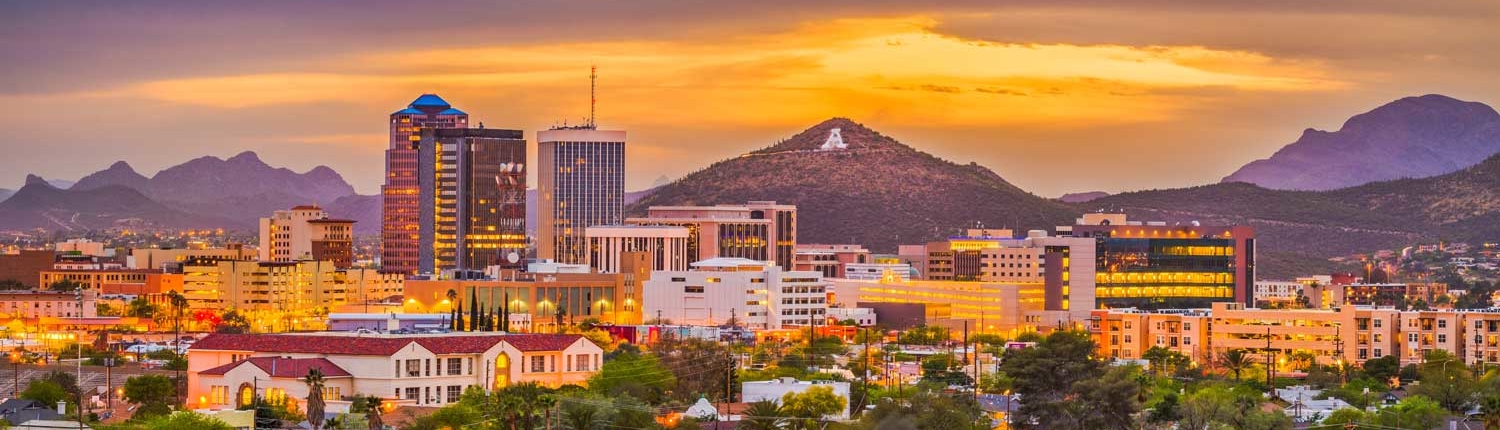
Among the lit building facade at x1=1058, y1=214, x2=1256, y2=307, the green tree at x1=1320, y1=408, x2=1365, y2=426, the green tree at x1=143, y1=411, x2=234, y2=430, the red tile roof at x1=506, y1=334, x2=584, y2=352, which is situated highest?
the lit building facade at x1=1058, y1=214, x2=1256, y2=307

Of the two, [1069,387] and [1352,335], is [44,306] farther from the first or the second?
[1069,387]

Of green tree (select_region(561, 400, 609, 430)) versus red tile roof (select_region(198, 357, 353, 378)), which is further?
red tile roof (select_region(198, 357, 353, 378))

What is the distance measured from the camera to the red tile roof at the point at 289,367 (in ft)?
301

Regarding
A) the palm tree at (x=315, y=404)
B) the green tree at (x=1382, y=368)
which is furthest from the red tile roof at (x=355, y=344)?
the green tree at (x=1382, y=368)

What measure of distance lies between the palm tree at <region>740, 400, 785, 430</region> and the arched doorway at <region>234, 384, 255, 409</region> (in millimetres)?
19814

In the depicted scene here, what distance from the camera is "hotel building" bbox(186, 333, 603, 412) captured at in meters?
92.1

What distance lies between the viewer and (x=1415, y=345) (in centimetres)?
14150

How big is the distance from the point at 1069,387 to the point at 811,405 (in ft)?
35.0

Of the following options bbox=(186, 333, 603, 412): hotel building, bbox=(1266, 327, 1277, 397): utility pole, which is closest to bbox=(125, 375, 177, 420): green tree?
bbox=(186, 333, 603, 412): hotel building

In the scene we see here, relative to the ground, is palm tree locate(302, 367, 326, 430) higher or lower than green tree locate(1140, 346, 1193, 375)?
higher

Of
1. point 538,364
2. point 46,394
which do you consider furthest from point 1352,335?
point 46,394

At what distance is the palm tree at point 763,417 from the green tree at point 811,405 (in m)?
0.86

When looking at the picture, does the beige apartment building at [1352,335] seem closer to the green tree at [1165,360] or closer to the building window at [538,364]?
the green tree at [1165,360]

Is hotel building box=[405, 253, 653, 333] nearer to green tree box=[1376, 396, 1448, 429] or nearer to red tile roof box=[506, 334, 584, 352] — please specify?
red tile roof box=[506, 334, 584, 352]
